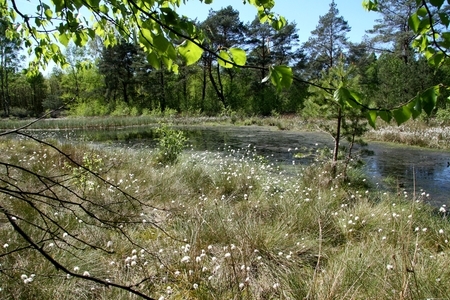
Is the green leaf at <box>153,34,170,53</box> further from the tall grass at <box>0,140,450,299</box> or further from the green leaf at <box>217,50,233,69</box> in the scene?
the tall grass at <box>0,140,450,299</box>

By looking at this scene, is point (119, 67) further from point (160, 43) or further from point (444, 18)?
point (160, 43)

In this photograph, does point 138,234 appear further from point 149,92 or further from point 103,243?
point 149,92

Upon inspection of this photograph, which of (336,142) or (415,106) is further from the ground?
(415,106)

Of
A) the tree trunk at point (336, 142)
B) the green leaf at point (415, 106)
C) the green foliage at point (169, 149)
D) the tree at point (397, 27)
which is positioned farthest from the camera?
the tree at point (397, 27)

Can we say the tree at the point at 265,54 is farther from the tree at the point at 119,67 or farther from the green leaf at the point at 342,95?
the green leaf at the point at 342,95

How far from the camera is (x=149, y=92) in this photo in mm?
39594

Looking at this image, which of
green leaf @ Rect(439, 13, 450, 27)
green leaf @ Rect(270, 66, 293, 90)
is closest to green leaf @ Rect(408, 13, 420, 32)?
green leaf @ Rect(439, 13, 450, 27)

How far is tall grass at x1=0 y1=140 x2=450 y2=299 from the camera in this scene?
7.14 feet

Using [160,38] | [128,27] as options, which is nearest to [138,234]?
[128,27]

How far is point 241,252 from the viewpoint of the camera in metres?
2.27

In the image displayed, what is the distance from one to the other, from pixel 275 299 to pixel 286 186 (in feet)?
12.5

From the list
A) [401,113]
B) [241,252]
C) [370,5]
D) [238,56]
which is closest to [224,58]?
[238,56]

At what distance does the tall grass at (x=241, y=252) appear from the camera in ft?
7.14

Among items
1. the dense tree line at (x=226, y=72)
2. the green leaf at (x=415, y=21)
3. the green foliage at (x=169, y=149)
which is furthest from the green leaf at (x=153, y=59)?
the dense tree line at (x=226, y=72)
